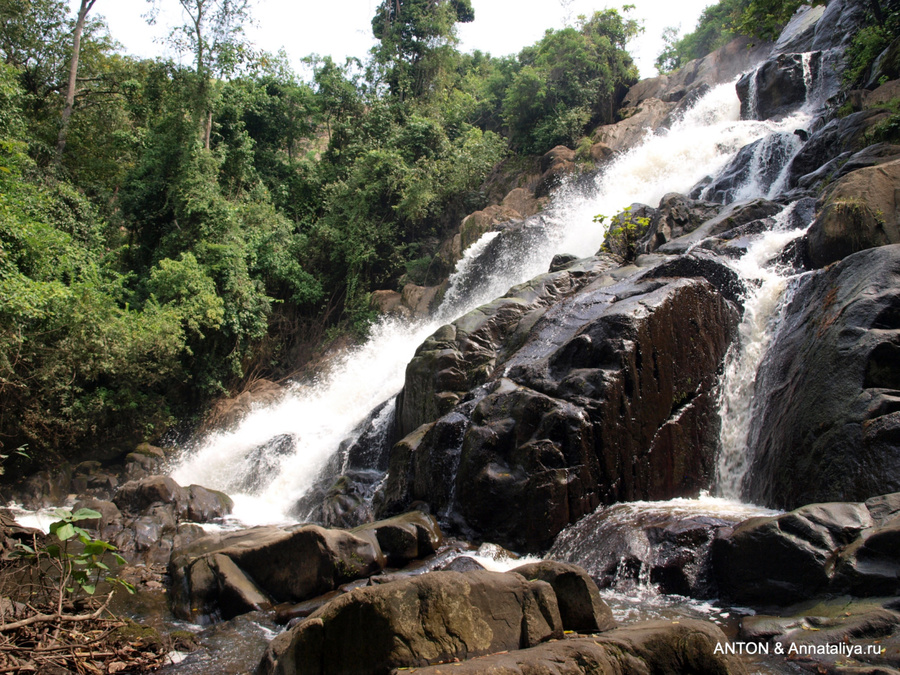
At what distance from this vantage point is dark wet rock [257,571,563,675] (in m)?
3.48

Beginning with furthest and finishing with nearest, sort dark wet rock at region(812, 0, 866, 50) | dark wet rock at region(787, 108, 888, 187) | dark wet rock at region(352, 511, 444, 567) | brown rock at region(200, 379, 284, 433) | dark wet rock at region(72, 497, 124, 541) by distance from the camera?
dark wet rock at region(812, 0, 866, 50), brown rock at region(200, 379, 284, 433), dark wet rock at region(787, 108, 888, 187), dark wet rock at region(72, 497, 124, 541), dark wet rock at region(352, 511, 444, 567)

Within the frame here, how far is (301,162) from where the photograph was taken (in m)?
27.1

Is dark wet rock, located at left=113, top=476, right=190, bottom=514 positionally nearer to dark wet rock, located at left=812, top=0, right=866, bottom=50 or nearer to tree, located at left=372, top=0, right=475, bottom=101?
dark wet rock, located at left=812, top=0, right=866, bottom=50

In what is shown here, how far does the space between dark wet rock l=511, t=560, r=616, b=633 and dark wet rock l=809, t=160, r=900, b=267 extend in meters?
7.47

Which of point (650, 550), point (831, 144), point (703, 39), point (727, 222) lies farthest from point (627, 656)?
point (703, 39)

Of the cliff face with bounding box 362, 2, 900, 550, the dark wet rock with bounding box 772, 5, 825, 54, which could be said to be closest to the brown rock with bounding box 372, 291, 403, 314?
the cliff face with bounding box 362, 2, 900, 550

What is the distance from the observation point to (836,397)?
6215mm

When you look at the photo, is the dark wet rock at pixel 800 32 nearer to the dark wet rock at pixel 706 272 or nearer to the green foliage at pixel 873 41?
the green foliage at pixel 873 41

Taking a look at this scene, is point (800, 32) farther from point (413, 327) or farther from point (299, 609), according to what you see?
point (299, 609)

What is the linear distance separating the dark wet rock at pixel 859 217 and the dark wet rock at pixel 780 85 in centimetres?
1048

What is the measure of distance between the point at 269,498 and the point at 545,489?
8.25 metres

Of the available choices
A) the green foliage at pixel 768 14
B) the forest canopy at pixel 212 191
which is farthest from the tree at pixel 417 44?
the green foliage at pixel 768 14

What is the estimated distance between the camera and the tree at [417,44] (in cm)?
3084

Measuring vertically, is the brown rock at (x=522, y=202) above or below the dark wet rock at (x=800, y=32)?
below
